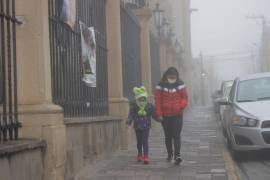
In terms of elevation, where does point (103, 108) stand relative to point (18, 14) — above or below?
below

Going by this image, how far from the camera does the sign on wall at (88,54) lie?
10570 millimetres

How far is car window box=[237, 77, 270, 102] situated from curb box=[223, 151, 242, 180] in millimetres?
1137

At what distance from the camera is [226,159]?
11.3m

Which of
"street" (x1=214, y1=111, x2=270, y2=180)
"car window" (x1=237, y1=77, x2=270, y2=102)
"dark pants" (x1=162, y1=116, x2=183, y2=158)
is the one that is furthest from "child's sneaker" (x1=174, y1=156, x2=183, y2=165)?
"car window" (x1=237, y1=77, x2=270, y2=102)

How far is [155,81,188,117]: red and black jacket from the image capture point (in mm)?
10805

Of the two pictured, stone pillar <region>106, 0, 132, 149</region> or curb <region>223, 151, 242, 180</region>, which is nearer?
curb <region>223, 151, 242, 180</region>

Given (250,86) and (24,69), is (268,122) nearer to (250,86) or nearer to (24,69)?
(250,86)

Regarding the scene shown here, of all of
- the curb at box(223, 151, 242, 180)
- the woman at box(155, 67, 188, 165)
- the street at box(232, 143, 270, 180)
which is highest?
the woman at box(155, 67, 188, 165)

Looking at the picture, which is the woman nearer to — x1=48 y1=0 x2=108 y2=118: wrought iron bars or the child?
the child

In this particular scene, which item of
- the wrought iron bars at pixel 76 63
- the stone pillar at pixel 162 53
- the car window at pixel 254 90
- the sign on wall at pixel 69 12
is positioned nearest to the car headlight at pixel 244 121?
the car window at pixel 254 90

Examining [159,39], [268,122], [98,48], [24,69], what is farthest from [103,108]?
[159,39]

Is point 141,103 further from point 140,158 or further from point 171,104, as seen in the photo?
point 140,158

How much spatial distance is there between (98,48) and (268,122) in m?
3.50

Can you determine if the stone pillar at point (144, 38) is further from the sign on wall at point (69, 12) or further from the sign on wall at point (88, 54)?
the sign on wall at point (69, 12)
